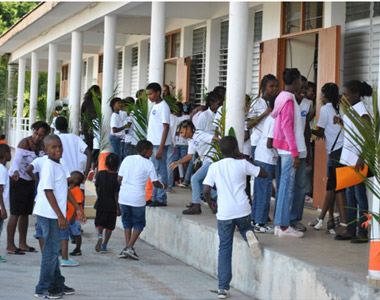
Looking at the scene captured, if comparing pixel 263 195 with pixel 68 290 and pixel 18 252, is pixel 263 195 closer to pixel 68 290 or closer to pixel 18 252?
pixel 68 290

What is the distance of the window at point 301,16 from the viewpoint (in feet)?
35.2

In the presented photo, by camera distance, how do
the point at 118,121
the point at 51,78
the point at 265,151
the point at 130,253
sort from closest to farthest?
the point at 265,151 < the point at 130,253 < the point at 118,121 < the point at 51,78

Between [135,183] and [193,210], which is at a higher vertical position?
A: [135,183]

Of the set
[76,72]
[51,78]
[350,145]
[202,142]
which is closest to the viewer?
[350,145]

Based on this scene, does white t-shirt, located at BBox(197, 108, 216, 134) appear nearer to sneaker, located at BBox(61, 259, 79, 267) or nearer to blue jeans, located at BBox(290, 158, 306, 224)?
blue jeans, located at BBox(290, 158, 306, 224)

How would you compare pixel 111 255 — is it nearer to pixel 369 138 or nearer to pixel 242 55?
pixel 242 55

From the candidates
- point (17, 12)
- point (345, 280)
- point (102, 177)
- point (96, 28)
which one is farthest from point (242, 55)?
point (17, 12)

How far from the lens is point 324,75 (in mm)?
9945

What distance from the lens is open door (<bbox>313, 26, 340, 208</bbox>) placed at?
9719 millimetres

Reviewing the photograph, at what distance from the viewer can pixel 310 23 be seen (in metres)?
10.9

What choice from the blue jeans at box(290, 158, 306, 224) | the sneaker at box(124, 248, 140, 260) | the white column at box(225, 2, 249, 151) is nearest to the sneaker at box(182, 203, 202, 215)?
the sneaker at box(124, 248, 140, 260)

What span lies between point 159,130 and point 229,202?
3.43 metres

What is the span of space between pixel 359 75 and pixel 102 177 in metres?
3.85

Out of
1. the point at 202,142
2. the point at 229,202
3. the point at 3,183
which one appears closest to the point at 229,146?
the point at 229,202
